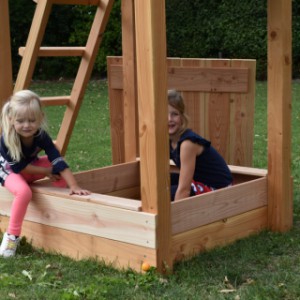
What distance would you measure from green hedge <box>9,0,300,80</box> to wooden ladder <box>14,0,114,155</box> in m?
12.4

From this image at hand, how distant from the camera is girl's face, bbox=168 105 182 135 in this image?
183 inches

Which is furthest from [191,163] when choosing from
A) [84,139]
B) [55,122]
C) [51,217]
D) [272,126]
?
[55,122]

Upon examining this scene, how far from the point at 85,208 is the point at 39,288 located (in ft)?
2.10

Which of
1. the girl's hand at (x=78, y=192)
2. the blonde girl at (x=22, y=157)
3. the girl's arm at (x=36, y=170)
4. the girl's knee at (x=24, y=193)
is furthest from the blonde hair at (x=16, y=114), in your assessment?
the girl's hand at (x=78, y=192)

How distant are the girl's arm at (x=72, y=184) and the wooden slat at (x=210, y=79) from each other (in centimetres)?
154

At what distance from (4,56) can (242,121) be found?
192 centimetres

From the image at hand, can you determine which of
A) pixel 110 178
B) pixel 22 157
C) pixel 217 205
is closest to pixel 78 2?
pixel 110 178

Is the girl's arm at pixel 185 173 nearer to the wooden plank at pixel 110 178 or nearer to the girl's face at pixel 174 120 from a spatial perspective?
the girl's face at pixel 174 120

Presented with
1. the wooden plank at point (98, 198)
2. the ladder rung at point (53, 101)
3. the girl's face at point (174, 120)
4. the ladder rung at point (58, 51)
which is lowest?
the wooden plank at point (98, 198)

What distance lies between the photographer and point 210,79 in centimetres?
552

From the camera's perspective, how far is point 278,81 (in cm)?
463

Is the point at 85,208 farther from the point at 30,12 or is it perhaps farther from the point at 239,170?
the point at 30,12

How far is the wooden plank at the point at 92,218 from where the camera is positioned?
12.6 ft

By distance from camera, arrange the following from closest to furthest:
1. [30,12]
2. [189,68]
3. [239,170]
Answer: [239,170] < [189,68] < [30,12]
